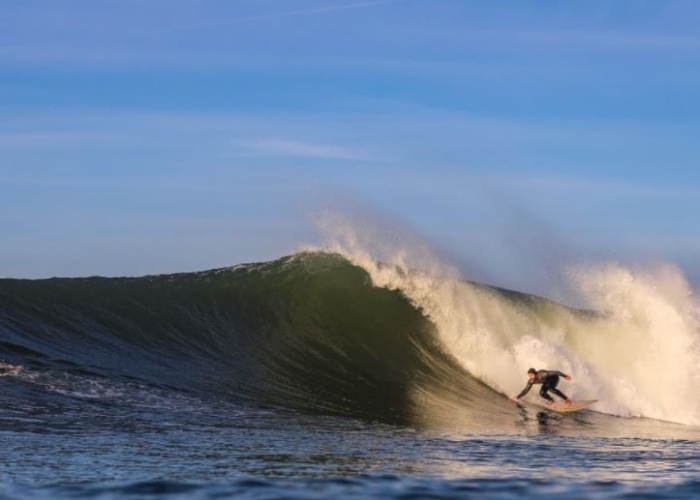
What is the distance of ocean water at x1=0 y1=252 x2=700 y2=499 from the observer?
813 centimetres

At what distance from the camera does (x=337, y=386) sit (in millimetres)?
16422

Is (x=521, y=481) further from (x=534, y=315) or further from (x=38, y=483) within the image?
Answer: (x=534, y=315)

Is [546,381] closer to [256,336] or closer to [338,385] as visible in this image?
[338,385]

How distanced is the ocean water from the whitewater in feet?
0.17

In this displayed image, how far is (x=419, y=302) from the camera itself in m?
23.0

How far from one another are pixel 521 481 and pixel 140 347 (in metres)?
11.1

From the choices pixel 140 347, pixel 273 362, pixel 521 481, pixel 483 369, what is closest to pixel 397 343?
pixel 483 369

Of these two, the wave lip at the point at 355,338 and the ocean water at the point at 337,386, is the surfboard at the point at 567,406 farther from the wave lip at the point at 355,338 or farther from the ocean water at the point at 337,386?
the wave lip at the point at 355,338

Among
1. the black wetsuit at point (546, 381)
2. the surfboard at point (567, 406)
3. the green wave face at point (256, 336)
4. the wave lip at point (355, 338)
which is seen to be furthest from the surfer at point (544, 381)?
the green wave face at point (256, 336)

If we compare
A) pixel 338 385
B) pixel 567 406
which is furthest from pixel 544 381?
pixel 338 385

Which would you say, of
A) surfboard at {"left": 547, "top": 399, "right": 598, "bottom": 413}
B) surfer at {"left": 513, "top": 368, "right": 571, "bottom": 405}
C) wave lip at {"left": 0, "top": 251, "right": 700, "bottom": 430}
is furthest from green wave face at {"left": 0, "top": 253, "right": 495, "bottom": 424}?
surfboard at {"left": 547, "top": 399, "right": 598, "bottom": 413}

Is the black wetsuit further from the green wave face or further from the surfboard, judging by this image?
the green wave face

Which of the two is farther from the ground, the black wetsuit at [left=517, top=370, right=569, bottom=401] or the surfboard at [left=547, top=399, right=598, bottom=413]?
the black wetsuit at [left=517, top=370, right=569, bottom=401]

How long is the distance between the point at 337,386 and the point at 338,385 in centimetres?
11
